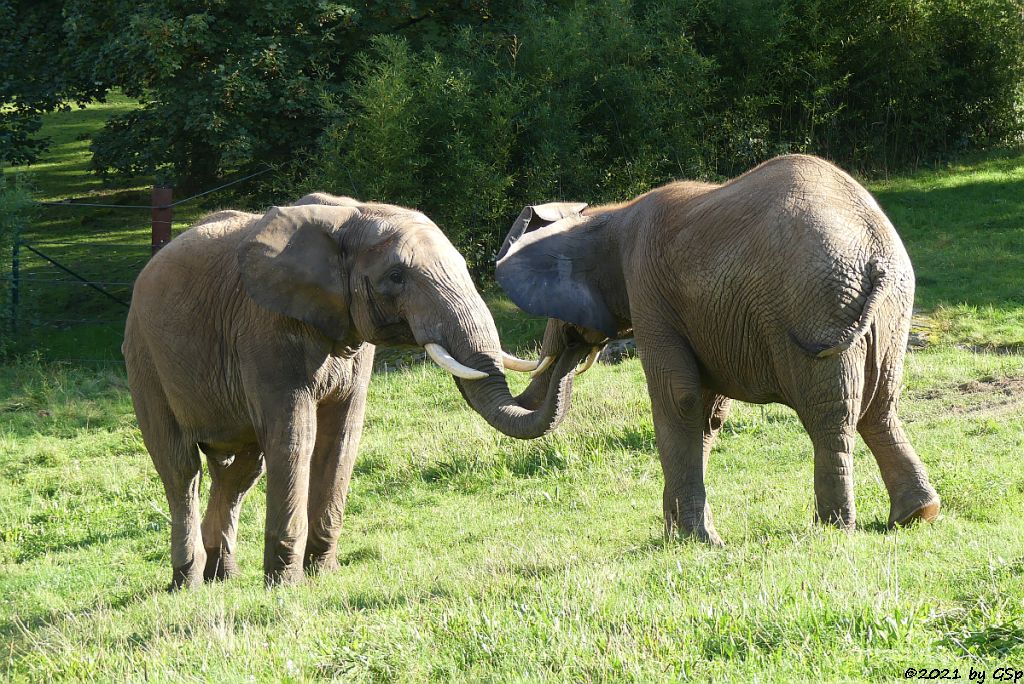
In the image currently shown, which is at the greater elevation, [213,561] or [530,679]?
[530,679]

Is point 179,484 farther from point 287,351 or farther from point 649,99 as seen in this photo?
point 649,99

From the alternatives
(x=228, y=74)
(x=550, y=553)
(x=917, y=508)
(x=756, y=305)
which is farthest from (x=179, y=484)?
(x=228, y=74)

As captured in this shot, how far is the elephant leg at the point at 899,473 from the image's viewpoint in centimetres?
813

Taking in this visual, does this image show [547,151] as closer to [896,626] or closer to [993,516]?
[993,516]

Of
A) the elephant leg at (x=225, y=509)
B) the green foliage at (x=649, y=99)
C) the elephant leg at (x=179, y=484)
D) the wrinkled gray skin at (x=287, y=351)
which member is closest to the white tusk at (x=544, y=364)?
the wrinkled gray skin at (x=287, y=351)

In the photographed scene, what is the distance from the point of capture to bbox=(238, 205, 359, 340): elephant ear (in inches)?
311

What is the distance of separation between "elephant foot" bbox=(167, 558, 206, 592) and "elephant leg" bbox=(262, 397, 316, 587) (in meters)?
1.02

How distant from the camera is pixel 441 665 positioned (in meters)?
5.65

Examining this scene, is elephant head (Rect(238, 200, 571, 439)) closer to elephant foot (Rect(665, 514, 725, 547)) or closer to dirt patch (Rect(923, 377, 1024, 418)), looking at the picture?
elephant foot (Rect(665, 514, 725, 547))

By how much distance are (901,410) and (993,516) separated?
4.50 m

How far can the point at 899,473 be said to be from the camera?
819 cm

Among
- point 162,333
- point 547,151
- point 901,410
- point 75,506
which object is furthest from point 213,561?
point 547,151

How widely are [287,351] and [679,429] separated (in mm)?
2788

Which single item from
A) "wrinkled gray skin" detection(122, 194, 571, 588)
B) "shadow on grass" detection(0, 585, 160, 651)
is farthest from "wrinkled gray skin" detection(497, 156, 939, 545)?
"shadow on grass" detection(0, 585, 160, 651)
